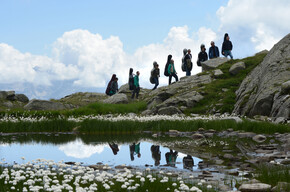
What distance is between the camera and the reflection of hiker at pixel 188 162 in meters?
10.9

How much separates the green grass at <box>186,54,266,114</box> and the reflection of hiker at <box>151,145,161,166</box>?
44.4 feet

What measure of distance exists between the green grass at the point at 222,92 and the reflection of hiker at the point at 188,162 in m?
15.9

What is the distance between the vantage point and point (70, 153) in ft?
47.1

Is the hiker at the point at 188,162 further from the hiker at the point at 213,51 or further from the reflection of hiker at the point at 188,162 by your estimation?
the hiker at the point at 213,51

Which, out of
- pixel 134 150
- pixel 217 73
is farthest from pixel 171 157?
pixel 217 73

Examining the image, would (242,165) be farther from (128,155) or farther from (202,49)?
(202,49)

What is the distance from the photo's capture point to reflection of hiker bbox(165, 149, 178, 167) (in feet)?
38.0

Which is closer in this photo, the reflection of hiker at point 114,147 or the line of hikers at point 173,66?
the reflection of hiker at point 114,147

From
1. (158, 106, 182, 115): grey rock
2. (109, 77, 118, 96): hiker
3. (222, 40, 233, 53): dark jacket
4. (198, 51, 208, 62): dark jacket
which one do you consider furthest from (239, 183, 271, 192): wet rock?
(198, 51, 208, 62): dark jacket

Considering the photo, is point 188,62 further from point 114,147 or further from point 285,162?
point 285,162

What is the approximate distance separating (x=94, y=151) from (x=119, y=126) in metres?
6.53

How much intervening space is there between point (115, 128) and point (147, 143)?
480cm

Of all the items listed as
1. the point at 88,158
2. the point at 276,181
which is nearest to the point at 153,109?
the point at 88,158

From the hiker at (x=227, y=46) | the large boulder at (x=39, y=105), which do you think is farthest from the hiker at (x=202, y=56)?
the large boulder at (x=39, y=105)
